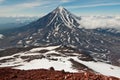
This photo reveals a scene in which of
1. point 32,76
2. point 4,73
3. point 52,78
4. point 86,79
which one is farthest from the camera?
point 4,73

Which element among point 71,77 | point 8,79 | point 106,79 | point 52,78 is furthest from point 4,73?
point 106,79

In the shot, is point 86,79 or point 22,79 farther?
point 22,79

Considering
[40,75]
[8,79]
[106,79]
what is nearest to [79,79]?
[106,79]

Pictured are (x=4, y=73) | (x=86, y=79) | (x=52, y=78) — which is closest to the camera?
(x=86, y=79)


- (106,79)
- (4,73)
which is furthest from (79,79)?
(4,73)

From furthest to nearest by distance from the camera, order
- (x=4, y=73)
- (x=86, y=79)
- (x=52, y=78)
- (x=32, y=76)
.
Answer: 1. (x=4, y=73)
2. (x=32, y=76)
3. (x=52, y=78)
4. (x=86, y=79)

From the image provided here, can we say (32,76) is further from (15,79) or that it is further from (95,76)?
(95,76)

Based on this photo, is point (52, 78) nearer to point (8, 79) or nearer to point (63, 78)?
point (63, 78)

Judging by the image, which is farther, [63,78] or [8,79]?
[8,79]
